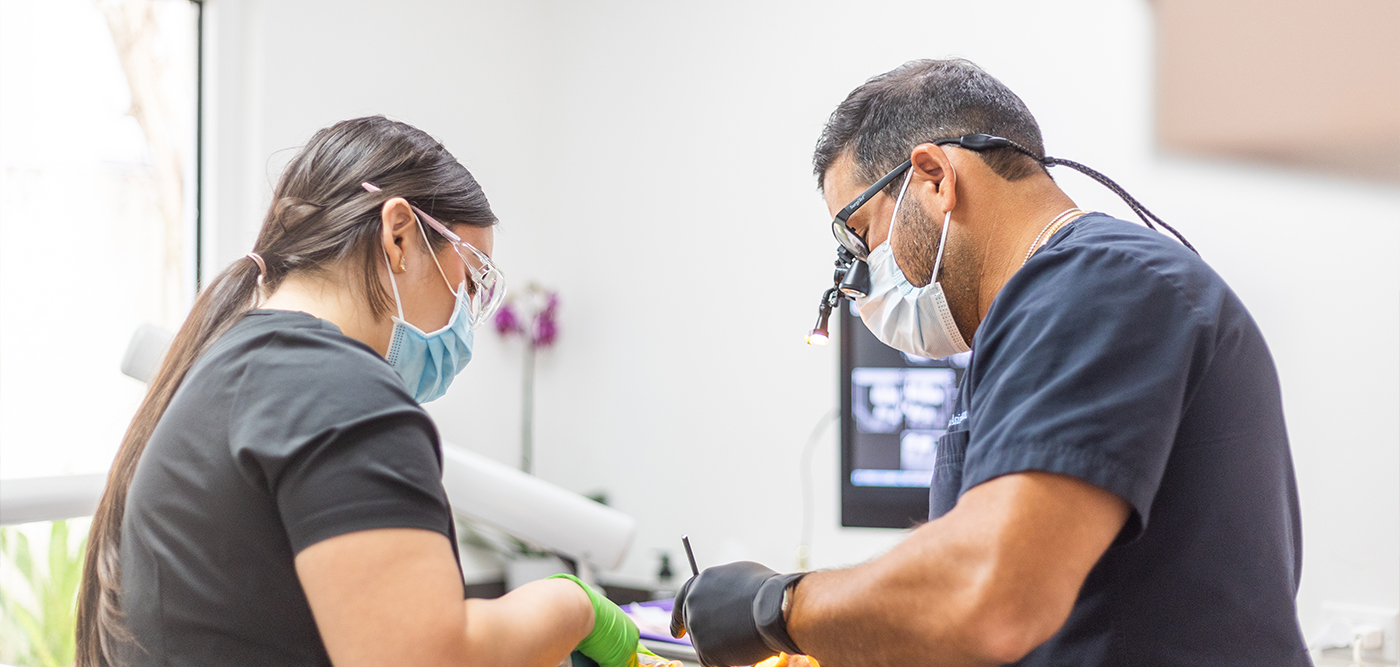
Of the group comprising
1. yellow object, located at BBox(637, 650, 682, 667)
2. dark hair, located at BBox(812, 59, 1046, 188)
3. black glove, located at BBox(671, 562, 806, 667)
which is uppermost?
dark hair, located at BBox(812, 59, 1046, 188)

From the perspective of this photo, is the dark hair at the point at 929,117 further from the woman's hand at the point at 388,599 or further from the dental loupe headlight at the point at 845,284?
the woman's hand at the point at 388,599

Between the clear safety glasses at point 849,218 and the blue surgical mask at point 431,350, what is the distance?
1.42 feet

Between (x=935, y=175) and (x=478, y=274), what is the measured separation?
1.69 ft

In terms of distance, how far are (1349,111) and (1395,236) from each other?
24cm

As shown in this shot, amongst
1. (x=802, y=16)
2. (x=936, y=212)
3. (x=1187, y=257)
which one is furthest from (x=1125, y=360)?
(x=802, y=16)

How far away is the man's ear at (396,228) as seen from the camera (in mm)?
1010

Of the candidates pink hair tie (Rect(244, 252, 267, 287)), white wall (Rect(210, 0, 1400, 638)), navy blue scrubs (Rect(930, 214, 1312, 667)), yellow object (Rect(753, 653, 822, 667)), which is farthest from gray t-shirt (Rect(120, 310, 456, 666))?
white wall (Rect(210, 0, 1400, 638))

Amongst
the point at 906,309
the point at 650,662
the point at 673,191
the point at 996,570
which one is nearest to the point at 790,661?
the point at 650,662

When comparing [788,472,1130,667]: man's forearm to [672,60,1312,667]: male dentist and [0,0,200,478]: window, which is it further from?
[0,0,200,478]: window

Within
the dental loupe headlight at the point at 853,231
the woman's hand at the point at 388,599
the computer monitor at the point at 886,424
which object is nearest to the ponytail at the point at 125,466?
the woman's hand at the point at 388,599

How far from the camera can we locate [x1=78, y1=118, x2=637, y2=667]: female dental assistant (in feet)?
2.46

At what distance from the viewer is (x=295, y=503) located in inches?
29.8

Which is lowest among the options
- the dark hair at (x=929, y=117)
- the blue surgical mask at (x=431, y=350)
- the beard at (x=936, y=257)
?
the blue surgical mask at (x=431, y=350)

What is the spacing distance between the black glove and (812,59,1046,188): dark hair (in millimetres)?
450
